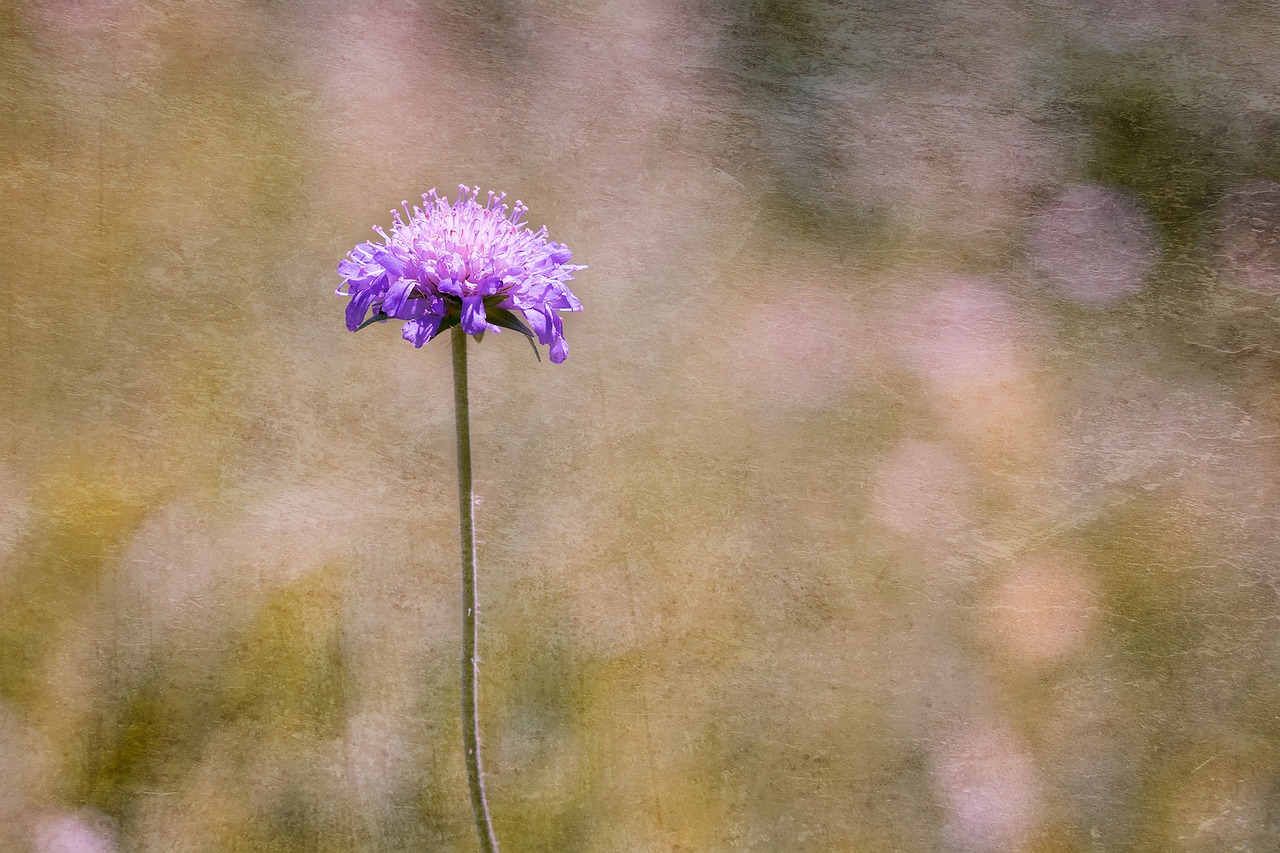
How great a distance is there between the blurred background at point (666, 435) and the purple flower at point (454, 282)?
87 centimetres

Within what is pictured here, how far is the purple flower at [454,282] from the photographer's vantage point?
1.23 metres

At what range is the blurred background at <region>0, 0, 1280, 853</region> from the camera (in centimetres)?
195

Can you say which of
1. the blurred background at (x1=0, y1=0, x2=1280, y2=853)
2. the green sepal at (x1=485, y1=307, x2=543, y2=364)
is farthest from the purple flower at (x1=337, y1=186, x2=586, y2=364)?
the blurred background at (x1=0, y1=0, x2=1280, y2=853)

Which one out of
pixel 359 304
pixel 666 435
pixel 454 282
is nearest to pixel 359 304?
pixel 359 304

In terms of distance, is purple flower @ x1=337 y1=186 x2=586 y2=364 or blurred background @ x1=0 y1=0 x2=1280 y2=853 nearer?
purple flower @ x1=337 y1=186 x2=586 y2=364

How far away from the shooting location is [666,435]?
7.11 ft

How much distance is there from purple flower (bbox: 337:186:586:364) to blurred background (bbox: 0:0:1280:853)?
0.87m

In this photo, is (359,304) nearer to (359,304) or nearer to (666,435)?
(359,304)

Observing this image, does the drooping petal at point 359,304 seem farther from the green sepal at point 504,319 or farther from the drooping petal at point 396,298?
the green sepal at point 504,319

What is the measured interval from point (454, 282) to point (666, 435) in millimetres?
1000

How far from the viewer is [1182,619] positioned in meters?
2.08

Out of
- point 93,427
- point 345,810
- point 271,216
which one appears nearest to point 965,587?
point 345,810

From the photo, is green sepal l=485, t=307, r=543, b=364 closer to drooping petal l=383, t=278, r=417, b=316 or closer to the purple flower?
the purple flower

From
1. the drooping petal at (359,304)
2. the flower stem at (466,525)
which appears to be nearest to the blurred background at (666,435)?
the flower stem at (466,525)
